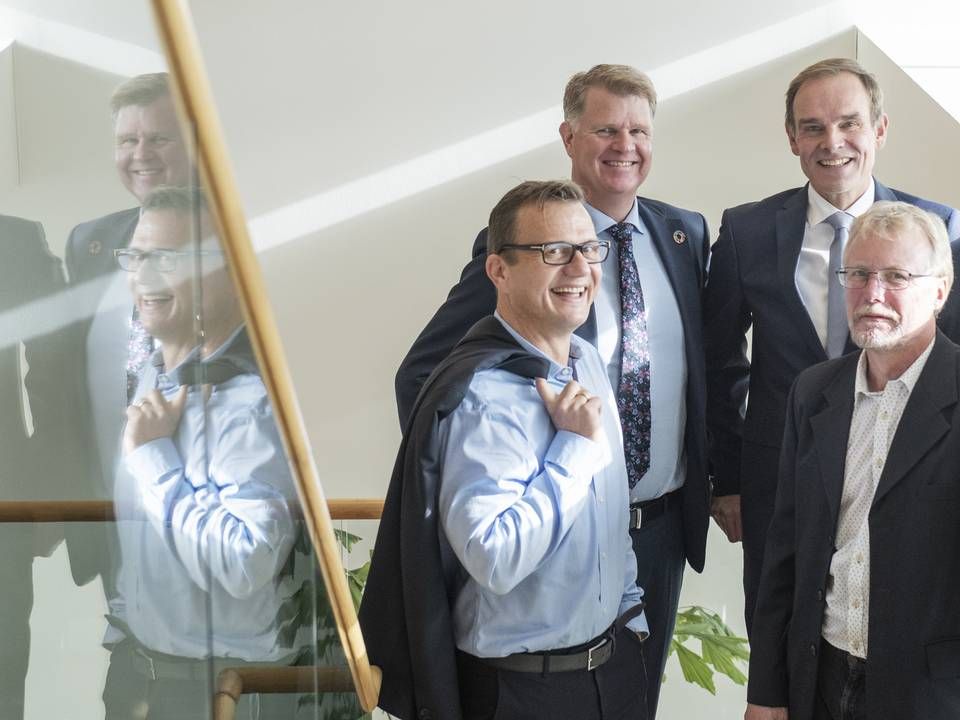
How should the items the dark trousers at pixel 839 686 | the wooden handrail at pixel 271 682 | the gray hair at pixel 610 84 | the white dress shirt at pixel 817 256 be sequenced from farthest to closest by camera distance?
the gray hair at pixel 610 84 → the white dress shirt at pixel 817 256 → the dark trousers at pixel 839 686 → the wooden handrail at pixel 271 682

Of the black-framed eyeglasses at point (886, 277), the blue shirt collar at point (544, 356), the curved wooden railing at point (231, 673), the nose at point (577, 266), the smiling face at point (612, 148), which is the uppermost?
the smiling face at point (612, 148)

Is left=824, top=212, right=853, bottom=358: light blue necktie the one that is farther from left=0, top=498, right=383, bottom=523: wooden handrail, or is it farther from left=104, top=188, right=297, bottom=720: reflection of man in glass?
left=0, top=498, right=383, bottom=523: wooden handrail

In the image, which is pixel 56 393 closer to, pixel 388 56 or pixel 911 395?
pixel 911 395

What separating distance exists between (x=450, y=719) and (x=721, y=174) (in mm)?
2893

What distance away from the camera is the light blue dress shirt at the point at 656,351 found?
101 inches

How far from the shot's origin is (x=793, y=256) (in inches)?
104

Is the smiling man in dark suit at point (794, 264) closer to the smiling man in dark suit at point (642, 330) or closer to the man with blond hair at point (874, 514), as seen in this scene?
the smiling man in dark suit at point (642, 330)

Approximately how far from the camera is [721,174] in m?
4.36

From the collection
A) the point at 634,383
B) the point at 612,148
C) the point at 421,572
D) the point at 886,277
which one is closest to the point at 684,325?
the point at 634,383

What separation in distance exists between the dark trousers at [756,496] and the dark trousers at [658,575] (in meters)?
0.16

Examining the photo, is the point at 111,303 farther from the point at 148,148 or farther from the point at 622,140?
the point at 622,140

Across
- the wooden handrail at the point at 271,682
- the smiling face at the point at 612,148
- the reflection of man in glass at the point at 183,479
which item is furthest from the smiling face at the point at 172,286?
the smiling face at the point at 612,148

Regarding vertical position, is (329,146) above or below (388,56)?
below

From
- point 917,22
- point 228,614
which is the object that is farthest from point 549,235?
point 917,22
